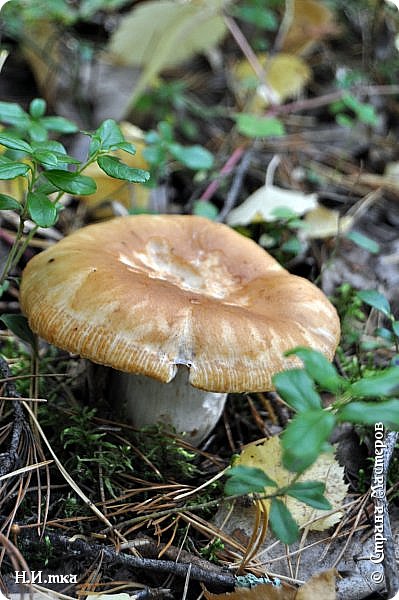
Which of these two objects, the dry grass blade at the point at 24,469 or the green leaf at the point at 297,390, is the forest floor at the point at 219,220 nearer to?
the dry grass blade at the point at 24,469

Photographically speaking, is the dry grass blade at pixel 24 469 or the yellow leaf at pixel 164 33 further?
the yellow leaf at pixel 164 33

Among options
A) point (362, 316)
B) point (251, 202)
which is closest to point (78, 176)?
point (251, 202)

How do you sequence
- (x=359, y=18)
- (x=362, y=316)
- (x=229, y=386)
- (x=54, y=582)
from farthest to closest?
(x=359, y=18), (x=362, y=316), (x=229, y=386), (x=54, y=582)

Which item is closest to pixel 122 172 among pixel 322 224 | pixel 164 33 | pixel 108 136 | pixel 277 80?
pixel 108 136

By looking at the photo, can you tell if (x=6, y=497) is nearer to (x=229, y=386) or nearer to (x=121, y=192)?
(x=229, y=386)

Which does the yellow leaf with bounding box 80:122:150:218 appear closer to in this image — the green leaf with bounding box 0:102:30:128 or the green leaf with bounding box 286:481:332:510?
the green leaf with bounding box 0:102:30:128

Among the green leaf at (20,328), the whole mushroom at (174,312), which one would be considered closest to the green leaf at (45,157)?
the whole mushroom at (174,312)

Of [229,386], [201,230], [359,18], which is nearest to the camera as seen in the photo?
[229,386]
